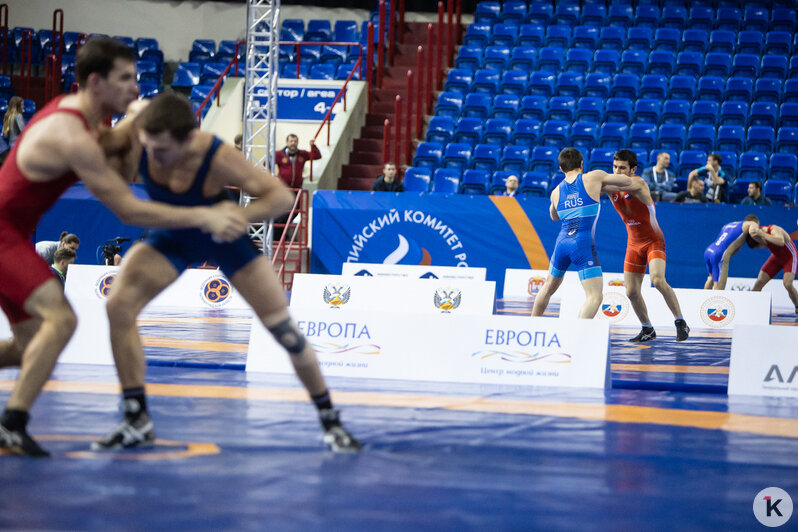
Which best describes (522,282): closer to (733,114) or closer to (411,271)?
(411,271)

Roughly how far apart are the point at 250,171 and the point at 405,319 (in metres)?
2.84

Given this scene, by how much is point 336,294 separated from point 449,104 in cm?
721

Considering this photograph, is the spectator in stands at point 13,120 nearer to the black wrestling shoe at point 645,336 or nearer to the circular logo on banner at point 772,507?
the black wrestling shoe at point 645,336

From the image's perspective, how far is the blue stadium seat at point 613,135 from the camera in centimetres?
1422

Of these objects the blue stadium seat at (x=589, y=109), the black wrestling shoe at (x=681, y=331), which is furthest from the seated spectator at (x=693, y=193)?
the black wrestling shoe at (x=681, y=331)

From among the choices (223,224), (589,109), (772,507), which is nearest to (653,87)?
(589,109)

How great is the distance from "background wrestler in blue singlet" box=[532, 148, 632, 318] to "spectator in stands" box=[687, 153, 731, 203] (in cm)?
565

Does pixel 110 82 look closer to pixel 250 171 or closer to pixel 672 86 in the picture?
pixel 250 171

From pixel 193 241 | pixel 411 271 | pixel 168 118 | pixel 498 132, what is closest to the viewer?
pixel 168 118

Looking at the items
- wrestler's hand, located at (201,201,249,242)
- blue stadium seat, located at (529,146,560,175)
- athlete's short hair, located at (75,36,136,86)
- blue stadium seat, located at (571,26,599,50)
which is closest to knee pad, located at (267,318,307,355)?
wrestler's hand, located at (201,201,249,242)

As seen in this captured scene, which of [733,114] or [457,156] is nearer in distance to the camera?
[457,156]

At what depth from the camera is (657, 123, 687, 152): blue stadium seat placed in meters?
14.2

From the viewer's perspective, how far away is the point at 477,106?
15500 millimetres

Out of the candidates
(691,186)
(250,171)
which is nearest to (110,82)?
(250,171)
